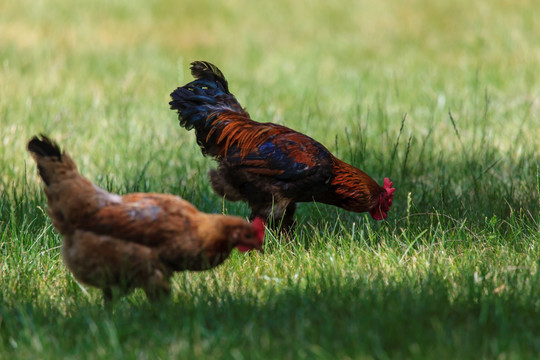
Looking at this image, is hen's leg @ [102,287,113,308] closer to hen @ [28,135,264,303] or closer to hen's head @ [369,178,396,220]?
hen @ [28,135,264,303]

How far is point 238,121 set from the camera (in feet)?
17.9

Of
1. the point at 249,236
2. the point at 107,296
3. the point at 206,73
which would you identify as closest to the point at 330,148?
the point at 206,73

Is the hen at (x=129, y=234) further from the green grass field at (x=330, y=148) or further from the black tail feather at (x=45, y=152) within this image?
the green grass field at (x=330, y=148)

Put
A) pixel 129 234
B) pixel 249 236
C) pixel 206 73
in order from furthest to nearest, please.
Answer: pixel 206 73 → pixel 249 236 → pixel 129 234

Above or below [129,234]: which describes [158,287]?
below

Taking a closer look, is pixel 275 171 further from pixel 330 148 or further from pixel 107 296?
pixel 330 148

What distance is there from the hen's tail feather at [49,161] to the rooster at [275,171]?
1670mm

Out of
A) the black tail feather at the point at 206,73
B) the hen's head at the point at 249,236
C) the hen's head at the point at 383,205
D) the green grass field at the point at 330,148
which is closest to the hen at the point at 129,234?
the hen's head at the point at 249,236

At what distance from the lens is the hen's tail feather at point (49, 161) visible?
3791mm

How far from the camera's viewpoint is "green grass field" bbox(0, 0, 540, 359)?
132 inches

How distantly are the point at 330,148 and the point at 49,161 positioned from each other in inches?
159

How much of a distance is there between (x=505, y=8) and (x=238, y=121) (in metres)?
9.93

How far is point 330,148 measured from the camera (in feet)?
24.3

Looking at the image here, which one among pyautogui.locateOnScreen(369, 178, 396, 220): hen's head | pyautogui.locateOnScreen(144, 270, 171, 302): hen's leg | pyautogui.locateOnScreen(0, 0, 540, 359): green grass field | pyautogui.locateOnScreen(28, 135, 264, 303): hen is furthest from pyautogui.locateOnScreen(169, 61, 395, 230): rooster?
pyautogui.locateOnScreen(144, 270, 171, 302): hen's leg
